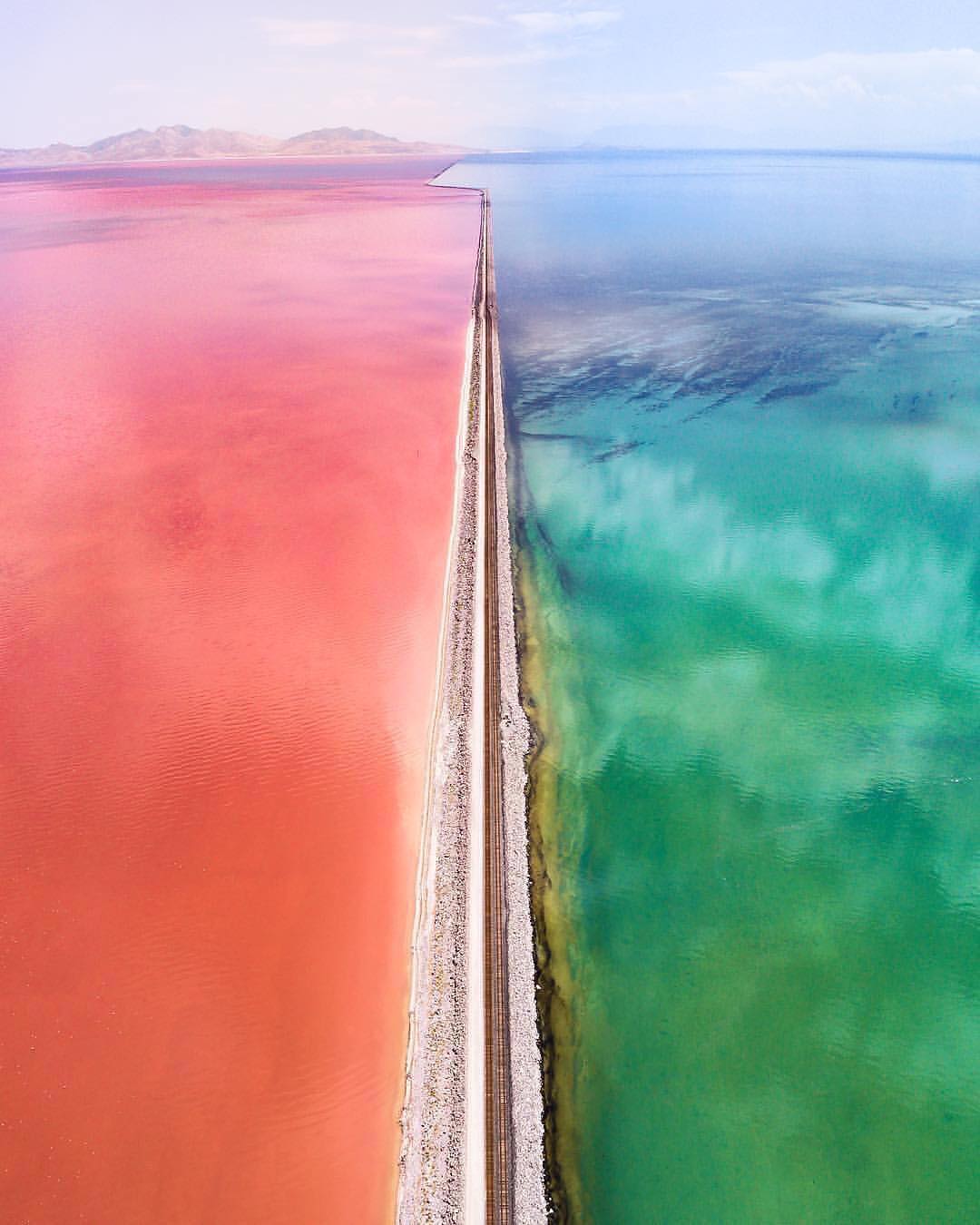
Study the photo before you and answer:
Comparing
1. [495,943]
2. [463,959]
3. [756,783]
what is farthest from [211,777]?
[756,783]

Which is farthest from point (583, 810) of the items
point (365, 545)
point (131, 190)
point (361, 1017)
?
point (131, 190)

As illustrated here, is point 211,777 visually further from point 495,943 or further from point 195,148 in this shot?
point 195,148

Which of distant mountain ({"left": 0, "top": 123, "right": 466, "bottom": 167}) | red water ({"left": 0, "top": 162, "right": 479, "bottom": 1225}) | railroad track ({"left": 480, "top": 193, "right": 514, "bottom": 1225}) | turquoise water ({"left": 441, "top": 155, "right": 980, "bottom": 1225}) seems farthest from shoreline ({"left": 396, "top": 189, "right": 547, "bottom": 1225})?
distant mountain ({"left": 0, "top": 123, "right": 466, "bottom": 167})

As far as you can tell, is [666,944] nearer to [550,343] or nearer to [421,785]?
[421,785]

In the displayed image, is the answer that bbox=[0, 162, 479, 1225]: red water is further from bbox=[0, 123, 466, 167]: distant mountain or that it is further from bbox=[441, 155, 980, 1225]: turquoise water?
bbox=[0, 123, 466, 167]: distant mountain

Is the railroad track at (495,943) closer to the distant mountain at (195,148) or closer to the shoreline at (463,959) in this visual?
the shoreline at (463,959)

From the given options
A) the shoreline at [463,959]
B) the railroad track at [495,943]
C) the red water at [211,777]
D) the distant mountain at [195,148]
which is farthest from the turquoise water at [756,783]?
the distant mountain at [195,148]
